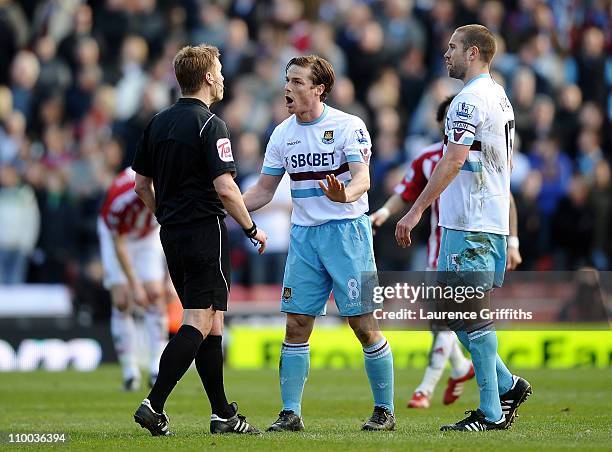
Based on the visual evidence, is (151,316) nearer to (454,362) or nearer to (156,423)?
(454,362)

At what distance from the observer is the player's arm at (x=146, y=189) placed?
372 inches

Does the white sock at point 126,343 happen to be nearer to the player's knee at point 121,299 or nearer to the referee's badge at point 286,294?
the player's knee at point 121,299

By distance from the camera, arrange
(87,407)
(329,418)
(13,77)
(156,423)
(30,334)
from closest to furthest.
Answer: (156,423) < (329,418) < (87,407) < (30,334) < (13,77)

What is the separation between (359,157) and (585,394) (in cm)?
498

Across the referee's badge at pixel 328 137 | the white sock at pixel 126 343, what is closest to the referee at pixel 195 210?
the referee's badge at pixel 328 137

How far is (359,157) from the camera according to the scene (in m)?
9.20

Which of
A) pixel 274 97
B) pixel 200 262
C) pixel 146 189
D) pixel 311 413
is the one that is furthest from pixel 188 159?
pixel 274 97

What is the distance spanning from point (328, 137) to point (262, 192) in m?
0.77

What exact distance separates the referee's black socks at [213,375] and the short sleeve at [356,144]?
164 centimetres

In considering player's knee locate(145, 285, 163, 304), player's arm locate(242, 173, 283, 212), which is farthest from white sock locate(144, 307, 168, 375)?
player's arm locate(242, 173, 283, 212)

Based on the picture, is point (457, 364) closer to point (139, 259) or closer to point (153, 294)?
point (153, 294)

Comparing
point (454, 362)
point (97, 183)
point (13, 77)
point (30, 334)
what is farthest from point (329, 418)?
point (13, 77)

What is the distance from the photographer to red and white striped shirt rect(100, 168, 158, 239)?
14.2 metres

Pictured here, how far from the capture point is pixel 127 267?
560 inches
